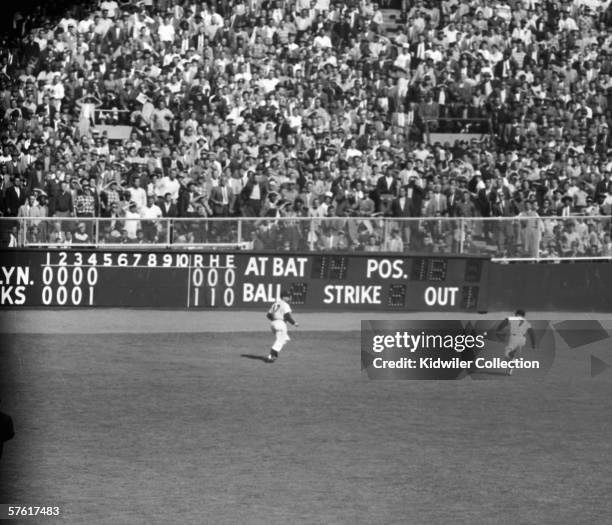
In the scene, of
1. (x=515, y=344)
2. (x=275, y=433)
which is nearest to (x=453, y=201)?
(x=515, y=344)

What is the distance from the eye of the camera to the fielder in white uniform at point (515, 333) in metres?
21.8

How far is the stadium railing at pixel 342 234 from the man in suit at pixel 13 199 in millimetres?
830

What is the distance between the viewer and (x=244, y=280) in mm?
26562

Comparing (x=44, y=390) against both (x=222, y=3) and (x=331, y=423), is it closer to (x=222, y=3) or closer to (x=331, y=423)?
(x=331, y=423)

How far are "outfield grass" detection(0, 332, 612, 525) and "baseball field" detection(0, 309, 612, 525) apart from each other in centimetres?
4

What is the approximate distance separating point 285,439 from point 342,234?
9708 mm

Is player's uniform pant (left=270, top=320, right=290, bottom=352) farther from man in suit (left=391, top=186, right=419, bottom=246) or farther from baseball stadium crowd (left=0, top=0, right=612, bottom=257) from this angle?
man in suit (left=391, top=186, right=419, bottom=246)

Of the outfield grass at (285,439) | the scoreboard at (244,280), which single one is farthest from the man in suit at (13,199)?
the outfield grass at (285,439)

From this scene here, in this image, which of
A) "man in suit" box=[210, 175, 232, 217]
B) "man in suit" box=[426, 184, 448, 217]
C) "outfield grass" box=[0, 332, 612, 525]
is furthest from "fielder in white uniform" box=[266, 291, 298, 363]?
"man in suit" box=[426, 184, 448, 217]

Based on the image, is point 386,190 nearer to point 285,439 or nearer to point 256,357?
point 256,357

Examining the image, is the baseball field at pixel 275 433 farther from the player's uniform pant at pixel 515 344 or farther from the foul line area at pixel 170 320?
the player's uniform pant at pixel 515 344

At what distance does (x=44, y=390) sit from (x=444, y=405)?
574 centimetres

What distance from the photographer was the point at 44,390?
20500 millimetres

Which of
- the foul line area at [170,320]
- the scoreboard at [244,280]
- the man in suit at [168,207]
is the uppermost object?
the man in suit at [168,207]
